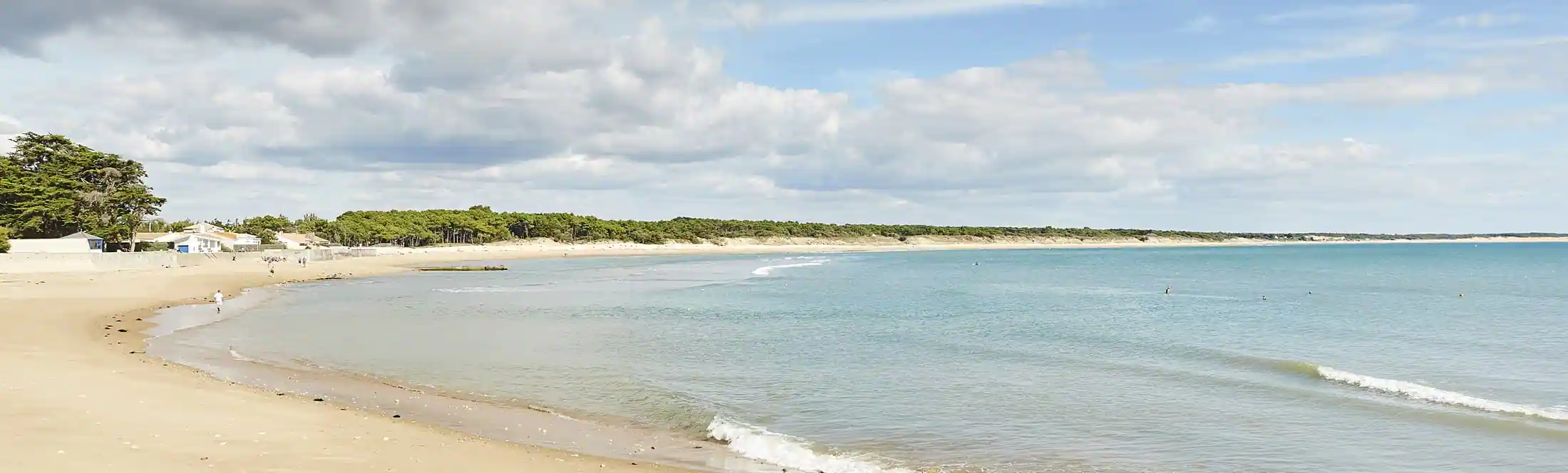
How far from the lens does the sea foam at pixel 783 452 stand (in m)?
11.9

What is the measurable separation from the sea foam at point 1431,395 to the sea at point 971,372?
8 cm

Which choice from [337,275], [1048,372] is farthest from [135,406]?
[337,275]

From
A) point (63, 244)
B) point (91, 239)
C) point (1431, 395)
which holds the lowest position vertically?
point (1431, 395)

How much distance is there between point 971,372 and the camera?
67.4 feet

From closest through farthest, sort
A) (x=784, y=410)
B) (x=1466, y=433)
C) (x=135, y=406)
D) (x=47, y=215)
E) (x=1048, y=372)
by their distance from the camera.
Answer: (x=135, y=406), (x=1466, y=433), (x=784, y=410), (x=1048, y=372), (x=47, y=215)

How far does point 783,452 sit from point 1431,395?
42.5 feet

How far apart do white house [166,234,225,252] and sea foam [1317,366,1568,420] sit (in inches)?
3755

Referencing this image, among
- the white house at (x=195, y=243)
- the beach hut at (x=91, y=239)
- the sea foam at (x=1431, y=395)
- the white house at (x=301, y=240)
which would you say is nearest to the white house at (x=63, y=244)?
the beach hut at (x=91, y=239)

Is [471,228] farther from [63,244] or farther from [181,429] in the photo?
[181,429]

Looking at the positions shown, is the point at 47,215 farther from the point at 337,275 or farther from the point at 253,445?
the point at 253,445

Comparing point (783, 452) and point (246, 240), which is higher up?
point (246, 240)

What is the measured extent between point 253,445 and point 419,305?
96.9 ft

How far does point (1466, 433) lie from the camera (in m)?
14.2

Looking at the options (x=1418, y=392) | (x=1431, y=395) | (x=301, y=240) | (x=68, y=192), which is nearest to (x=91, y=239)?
(x=68, y=192)
